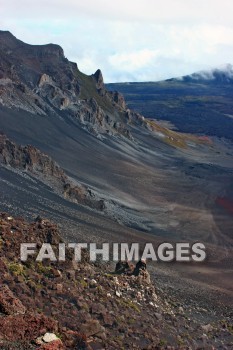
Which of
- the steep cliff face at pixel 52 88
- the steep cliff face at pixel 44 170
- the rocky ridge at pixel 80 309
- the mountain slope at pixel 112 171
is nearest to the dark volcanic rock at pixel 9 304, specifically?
the rocky ridge at pixel 80 309

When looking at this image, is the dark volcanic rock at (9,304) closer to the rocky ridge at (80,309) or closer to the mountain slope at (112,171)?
the rocky ridge at (80,309)

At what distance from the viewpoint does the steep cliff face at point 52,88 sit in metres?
111

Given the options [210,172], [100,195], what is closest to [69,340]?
[100,195]

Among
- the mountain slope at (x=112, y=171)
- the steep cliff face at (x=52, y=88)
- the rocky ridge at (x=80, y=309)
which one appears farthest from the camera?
the steep cliff face at (x=52, y=88)

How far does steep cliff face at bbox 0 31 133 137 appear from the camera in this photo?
11125 centimetres

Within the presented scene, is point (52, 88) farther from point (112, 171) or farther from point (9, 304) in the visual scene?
point (9, 304)

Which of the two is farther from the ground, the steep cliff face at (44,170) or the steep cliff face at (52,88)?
the steep cliff face at (52,88)

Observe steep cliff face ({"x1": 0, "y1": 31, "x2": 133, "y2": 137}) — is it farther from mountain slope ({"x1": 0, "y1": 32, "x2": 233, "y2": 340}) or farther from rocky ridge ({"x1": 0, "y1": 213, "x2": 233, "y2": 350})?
rocky ridge ({"x1": 0, "y1": 213, "x2": 233, "y2": 350})

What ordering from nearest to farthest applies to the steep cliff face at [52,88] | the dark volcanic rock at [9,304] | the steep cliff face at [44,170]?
the dark volcanic rock at [9,304] → the steep cliff face at [44,170] → the steep cliff face at [52,88]

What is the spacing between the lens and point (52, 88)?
126 m

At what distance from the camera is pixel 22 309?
24.0m

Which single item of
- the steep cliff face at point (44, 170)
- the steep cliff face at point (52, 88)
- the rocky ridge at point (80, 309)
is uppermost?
the steep cliff face at point (52, 88)

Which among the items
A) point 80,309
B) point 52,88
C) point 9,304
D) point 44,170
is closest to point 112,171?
point 44,170

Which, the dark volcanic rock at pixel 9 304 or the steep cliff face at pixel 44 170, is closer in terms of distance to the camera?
the dark volcanic rock at pixel 9 304
